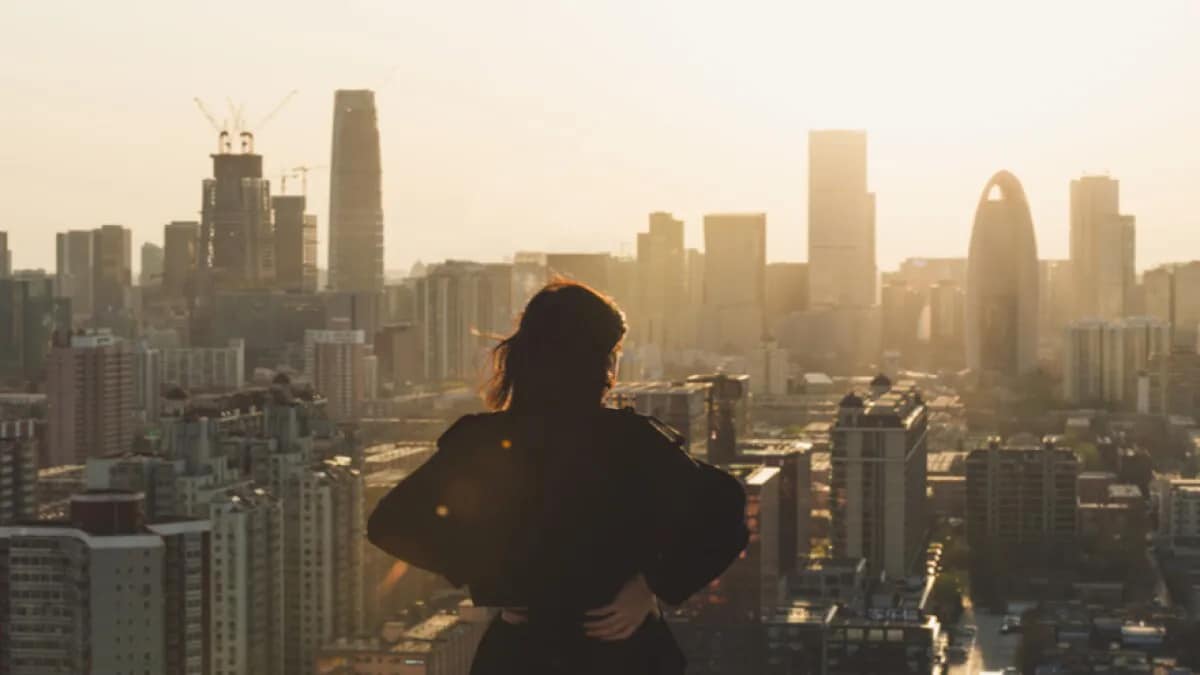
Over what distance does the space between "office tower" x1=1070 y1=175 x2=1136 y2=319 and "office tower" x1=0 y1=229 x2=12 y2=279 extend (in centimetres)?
1092

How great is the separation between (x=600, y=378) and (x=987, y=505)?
884cm

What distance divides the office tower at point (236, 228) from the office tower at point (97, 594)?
12130mm

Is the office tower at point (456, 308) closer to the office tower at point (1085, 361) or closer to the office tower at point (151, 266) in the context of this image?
the office tower at point (151, 266)

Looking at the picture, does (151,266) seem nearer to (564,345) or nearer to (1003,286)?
(1003,286)

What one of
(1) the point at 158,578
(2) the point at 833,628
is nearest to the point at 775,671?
(2) the point at 833,628

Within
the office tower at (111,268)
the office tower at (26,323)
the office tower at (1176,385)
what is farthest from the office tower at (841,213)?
the office tower at (26,323)

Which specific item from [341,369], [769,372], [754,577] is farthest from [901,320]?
[754,577]

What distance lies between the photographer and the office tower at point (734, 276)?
1777 cm

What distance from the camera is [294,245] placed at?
58.0 feet

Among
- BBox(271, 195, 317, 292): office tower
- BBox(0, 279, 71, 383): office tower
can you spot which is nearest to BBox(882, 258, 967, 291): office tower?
BBox(271, 195, 317, 292): office tower

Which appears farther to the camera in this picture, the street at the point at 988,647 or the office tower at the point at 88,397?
the office tower at the point at 88,397

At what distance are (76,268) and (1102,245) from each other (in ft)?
32.7

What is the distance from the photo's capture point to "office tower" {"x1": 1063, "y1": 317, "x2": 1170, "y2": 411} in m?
16.1

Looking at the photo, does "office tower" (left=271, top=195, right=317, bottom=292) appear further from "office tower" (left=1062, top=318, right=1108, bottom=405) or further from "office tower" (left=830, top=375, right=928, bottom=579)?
"office tower" (left=830, top=375, right=928, bottom=579)
